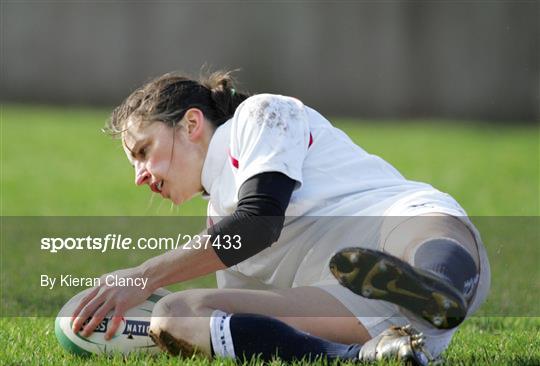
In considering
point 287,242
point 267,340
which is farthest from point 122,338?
point 287,242

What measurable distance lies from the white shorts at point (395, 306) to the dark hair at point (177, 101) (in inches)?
27.0

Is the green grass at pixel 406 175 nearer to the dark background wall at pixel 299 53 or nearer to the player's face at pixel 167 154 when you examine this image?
the player's face at pixel 167 154

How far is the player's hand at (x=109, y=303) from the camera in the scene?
340 cm

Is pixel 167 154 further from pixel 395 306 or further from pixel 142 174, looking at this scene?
pixel 395 306

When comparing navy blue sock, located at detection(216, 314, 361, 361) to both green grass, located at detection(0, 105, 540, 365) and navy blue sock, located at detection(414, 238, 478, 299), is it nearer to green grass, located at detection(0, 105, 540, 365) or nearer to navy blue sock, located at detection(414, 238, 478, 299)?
green grass, located at detection(0, 105, 540, 365)

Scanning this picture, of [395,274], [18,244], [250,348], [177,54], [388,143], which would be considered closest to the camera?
[395,274]

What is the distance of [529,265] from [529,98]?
10165mm

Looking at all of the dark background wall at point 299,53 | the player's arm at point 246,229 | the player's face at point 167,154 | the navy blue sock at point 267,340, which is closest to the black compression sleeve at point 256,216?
the player's arm at point 246,229

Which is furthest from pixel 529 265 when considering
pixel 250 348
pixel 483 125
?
pixel 483 125

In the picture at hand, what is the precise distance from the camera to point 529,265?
233 inches

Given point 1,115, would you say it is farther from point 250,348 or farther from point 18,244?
point 250,348

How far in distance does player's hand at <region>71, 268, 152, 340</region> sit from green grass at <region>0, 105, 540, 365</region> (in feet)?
0.39

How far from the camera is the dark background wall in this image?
1575 cm

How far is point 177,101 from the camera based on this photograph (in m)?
3.64
